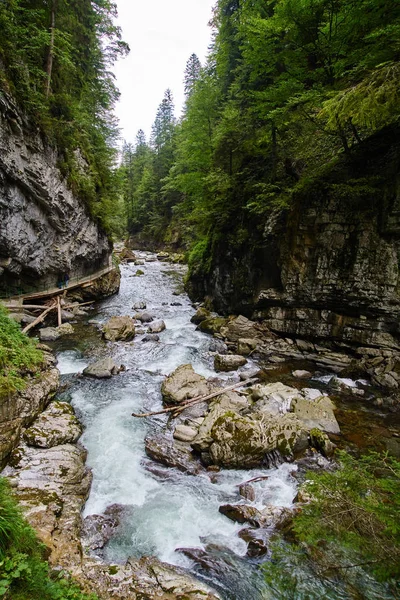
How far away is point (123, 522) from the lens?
5.43 m

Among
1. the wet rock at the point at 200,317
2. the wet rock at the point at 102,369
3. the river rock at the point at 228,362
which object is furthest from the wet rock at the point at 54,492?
the wet rock at the point at 200,317

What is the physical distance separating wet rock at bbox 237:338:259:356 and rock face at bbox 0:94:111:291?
1147cm

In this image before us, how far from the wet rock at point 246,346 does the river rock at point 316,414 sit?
4611 millimetres

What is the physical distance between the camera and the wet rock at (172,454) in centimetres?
681

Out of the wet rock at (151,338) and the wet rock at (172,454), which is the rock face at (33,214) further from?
the wet rock at (172,454)

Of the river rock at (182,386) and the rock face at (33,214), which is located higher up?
the rock face at (33,214)

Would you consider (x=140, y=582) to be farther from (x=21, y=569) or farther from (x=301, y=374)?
(x=301, y=374)

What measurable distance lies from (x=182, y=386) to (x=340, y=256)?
8.35 m

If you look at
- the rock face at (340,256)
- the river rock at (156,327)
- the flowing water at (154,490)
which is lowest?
the flowing water at (154,490)

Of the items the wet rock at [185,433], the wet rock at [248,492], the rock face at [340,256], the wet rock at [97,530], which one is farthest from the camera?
the rock face at [340,256]

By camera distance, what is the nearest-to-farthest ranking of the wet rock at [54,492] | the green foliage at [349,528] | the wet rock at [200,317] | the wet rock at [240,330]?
the green foliage at [349,528] → the wet rock at [54,492] → the wet rock at [240,330] → the wet rock at [200,317]

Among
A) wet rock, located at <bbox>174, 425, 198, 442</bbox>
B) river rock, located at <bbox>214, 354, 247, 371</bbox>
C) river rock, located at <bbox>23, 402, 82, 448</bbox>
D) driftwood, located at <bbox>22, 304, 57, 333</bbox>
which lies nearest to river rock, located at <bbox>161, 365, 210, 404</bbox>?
wet rock, located at <bbox>174, 425, 198, 442</bbox>

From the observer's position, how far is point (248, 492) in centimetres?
605

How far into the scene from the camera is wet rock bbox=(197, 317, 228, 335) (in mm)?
15820
